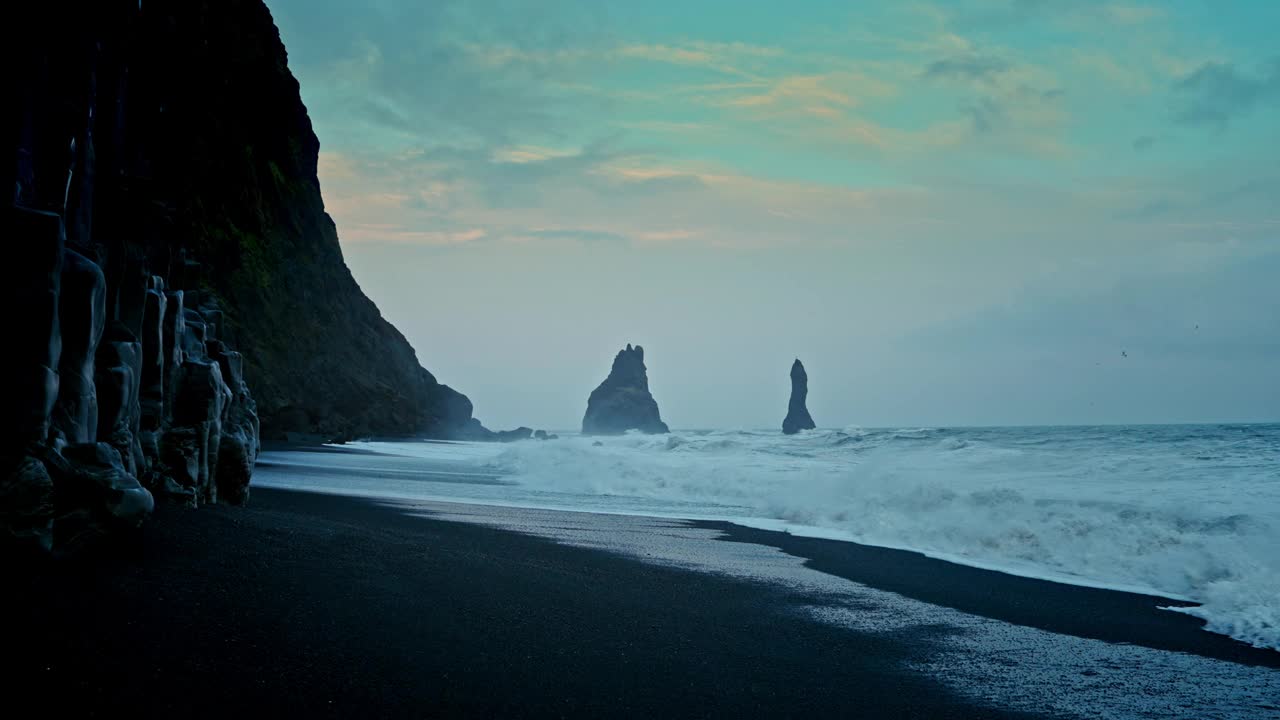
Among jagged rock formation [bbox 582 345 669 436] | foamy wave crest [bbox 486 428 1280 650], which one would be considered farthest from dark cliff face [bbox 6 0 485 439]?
jagged rock formation [bbox 582 345 669 436]

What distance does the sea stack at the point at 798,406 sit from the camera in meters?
106

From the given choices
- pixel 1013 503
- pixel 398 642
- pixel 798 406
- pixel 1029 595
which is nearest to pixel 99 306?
pixel 398 642

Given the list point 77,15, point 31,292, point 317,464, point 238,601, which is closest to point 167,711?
point 238,601

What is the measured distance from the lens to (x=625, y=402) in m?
111

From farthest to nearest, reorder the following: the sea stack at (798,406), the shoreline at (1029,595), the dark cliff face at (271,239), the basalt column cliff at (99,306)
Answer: the sea stack at (798,406) → the dark cliff face at (271,239) → the shoreline at (1029,595) → the basalt column cliff at (99,306)

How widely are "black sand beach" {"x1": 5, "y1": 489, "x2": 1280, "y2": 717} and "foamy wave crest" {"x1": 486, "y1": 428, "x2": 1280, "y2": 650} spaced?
66.2 inches

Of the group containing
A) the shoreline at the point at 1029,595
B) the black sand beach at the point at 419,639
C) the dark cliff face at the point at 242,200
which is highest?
the dark cliff face at the point at 242,200

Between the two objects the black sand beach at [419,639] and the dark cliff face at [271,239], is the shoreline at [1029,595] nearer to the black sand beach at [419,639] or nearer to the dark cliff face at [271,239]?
the black sand beach at [419,639]

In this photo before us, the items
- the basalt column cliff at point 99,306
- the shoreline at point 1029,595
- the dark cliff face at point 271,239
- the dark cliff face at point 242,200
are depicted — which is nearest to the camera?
the basalt column cliff at point 99,306

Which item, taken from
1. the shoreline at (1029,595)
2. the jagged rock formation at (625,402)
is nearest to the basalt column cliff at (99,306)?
the shoreline at (1029,595)

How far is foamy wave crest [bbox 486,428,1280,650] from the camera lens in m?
7.84

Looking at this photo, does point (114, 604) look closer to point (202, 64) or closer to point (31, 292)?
point (31, 292)

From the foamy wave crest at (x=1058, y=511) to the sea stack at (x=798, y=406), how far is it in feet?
276

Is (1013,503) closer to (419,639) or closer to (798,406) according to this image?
(419,639)
